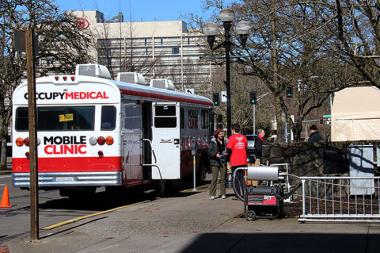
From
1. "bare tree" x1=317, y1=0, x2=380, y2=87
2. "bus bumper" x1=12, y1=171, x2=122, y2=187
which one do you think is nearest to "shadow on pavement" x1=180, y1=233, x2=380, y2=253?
"bare tree" x1=317, y1=0, x2=380, y2=87

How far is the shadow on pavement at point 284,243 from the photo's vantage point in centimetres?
839

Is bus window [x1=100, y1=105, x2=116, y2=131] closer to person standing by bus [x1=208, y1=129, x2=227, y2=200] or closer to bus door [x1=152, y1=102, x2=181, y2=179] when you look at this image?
bus door [x1=152, y1=102, x2=181, y2=179]

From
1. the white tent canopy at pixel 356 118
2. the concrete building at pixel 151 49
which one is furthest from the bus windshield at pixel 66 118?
the concrete building at pixel 151 49

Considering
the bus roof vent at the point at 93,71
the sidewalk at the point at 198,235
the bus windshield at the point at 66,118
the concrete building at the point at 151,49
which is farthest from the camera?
the concrete building at the point at 151,49

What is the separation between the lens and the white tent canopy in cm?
1330

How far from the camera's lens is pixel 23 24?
109 ft

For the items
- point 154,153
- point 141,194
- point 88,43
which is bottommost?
point 141,194

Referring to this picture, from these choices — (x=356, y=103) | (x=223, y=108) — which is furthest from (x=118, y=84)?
(x=223, y=108)

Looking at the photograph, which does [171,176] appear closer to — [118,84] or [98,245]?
[118,84]

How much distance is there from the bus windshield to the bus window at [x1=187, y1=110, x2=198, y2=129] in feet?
16.1

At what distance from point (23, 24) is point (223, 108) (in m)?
36.3

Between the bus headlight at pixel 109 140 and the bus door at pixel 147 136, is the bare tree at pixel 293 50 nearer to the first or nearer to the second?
the bus door at pixel 147 136

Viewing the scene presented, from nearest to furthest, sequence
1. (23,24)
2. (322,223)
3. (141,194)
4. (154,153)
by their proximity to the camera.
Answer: (322,223)
(154,153)
(141,194)
(23,24)

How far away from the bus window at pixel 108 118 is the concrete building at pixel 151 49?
27.1 metres
